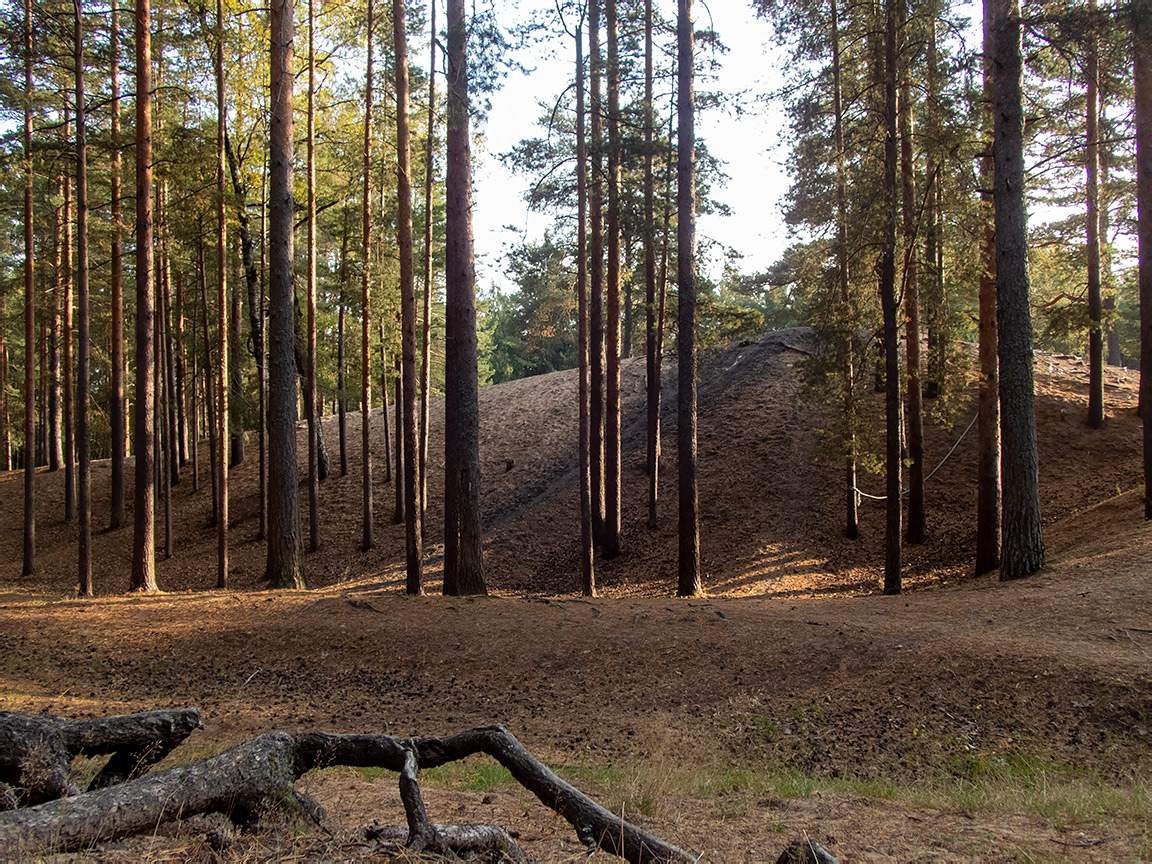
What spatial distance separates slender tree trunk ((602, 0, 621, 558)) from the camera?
15.2m

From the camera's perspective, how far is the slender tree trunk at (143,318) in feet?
42.5

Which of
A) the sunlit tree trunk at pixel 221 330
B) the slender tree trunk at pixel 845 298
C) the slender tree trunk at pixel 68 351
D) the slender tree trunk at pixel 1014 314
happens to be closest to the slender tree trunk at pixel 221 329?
the sunlit tree trunk at pixel 221 330

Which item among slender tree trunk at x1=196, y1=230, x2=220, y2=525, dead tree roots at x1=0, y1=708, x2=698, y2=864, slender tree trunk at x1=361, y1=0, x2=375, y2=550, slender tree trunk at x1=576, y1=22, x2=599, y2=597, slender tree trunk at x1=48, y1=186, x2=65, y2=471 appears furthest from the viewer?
slender tree trunk at x1=48, y1=186, x2=65, y2=471

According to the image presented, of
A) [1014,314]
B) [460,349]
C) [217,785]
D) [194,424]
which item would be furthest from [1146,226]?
[194,424]

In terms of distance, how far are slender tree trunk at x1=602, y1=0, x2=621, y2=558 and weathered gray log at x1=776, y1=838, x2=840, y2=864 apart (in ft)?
44.2

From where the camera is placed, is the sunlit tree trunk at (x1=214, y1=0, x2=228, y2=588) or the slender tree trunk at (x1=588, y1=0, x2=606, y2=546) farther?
the slender tree trunk at (x1=588, y1=0, x2=606, y2=546)

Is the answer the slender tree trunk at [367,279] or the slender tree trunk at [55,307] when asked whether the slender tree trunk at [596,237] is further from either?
the slender tree trunk at [55,307]

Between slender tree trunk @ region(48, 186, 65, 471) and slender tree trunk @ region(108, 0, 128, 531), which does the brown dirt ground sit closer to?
slender tree trunk @ region(108, 0, 128, 531)

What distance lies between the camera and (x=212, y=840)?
9.62ft

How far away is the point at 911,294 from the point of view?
15523mm

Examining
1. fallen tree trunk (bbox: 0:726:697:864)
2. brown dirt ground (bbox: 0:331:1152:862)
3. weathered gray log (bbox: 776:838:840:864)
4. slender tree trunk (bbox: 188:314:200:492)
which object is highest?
slender tree trunk (bbox: 188:314:200:492)

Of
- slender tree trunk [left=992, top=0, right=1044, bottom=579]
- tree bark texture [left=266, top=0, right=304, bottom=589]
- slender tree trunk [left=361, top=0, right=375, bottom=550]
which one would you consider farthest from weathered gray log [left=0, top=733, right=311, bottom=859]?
slender tree trunk [left=361, top=0, right=375, bottom=550]

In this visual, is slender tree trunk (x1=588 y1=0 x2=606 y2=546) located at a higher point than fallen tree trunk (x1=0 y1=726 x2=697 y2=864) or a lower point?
higher

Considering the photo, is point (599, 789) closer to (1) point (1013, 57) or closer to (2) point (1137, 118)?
(1) point (1013, 57)
